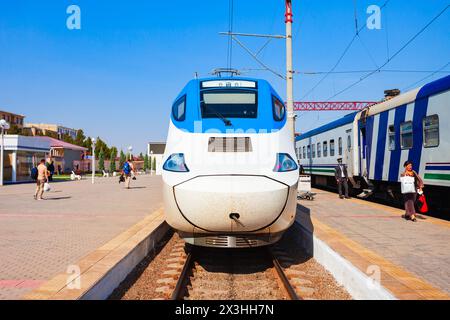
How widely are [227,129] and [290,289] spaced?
2291 millimetres

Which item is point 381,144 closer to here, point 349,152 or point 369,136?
point 369,136

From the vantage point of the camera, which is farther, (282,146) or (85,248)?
(85,248)

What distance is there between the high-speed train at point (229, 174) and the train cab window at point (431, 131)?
231 inches

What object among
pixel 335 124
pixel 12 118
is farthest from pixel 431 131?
pixel 12 118

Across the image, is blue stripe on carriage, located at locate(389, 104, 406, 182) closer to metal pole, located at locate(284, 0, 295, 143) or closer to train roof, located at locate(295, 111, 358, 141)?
metal pole, located at locate(284, 0, 295, 143)

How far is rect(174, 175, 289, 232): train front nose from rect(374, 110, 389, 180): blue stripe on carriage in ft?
29.7

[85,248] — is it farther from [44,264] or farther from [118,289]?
[118,289]

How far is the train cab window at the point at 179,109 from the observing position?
18.8ft

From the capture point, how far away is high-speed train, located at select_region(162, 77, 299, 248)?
476 cm

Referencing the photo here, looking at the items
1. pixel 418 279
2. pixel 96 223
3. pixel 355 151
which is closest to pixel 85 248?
pixel 96 223

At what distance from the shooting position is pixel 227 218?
15.7ft

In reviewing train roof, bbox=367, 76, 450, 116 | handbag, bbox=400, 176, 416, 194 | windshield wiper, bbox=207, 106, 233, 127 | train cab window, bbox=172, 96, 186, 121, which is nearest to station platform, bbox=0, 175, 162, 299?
train cab window, bbox=172, 96, 186, 121

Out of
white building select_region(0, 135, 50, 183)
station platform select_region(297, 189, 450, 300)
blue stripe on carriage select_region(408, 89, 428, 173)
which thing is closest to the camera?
station platform select_region(297, 189, 450, 300)

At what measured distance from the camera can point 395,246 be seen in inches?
251
